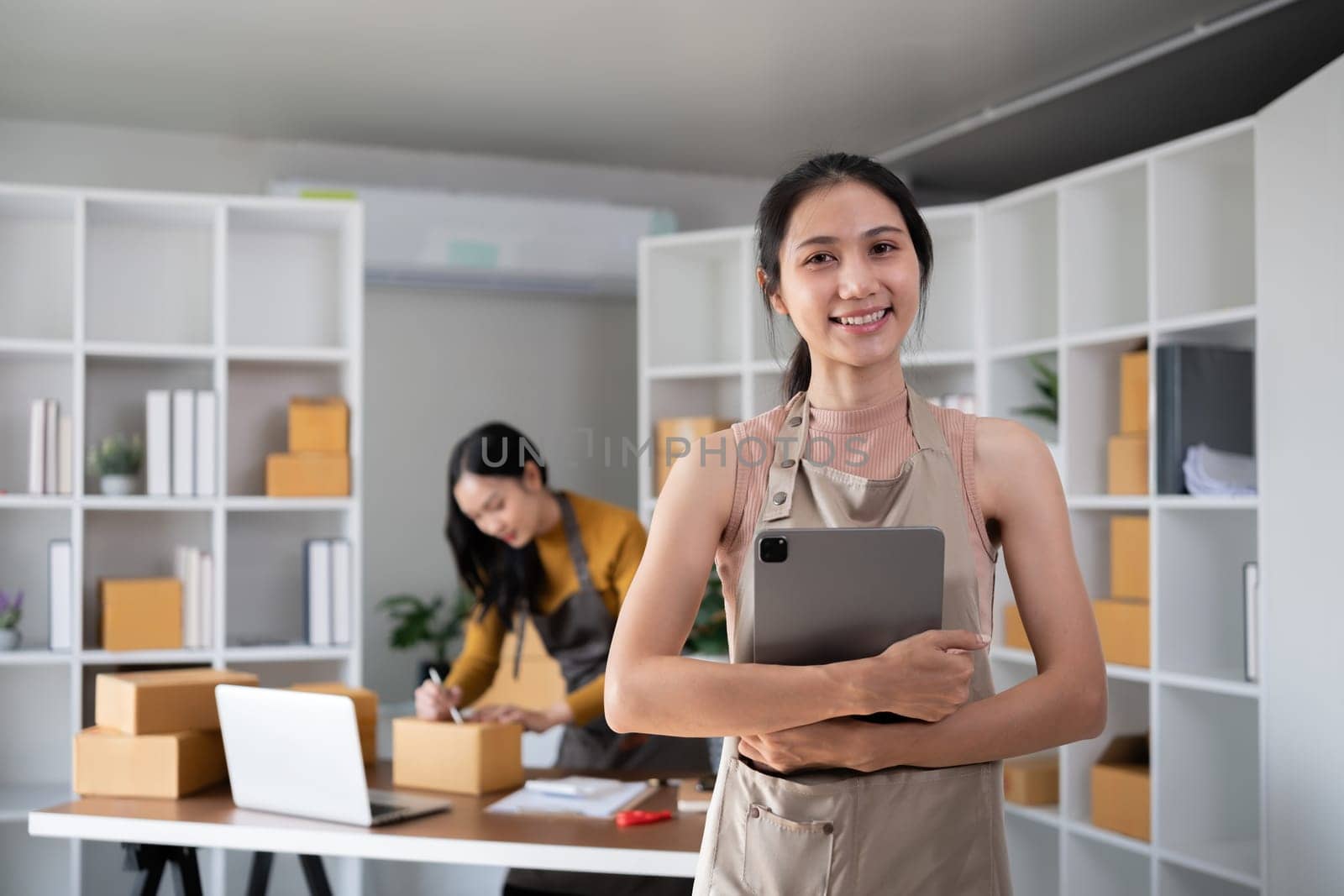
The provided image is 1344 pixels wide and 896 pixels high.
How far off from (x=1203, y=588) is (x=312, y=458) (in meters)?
2.64

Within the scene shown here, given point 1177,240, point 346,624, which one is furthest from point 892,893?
point 346,624

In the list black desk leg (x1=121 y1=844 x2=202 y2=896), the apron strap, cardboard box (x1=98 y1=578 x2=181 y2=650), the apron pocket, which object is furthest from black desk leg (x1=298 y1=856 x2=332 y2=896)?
the apron strap

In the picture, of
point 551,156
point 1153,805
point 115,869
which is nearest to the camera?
point 1153,805

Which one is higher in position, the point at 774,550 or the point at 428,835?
the point at 774,550

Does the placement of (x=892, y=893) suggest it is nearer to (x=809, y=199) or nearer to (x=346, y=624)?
(x=809, y=199)

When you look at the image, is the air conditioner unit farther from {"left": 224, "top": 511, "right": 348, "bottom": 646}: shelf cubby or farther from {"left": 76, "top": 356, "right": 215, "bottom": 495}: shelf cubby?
{"left": 224, "top": 511, "right": 348, "bottom": 646}: shelf cubby

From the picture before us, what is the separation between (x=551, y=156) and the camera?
17.4 feet

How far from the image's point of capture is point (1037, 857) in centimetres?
397

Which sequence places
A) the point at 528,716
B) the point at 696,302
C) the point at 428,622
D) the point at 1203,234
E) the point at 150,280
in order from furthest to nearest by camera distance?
the point at 428,622, the point at 696,302, the point at 150,280, the point at 1203,234, the point at 528,716

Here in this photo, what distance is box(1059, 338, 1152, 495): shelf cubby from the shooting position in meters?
3.64

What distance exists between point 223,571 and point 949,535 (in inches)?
122

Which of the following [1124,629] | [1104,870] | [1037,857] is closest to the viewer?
[1124,629]

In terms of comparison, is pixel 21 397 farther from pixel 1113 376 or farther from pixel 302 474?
pixel 1113 376

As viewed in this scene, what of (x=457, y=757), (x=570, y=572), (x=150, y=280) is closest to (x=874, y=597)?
(x=457, y=757)
